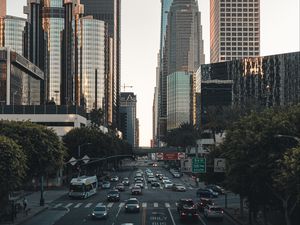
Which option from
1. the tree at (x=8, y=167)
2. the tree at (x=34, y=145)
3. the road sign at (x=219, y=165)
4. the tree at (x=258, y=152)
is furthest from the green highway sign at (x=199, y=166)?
the tree at (x=8, y=167)

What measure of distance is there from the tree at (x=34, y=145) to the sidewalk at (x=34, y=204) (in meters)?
4.58

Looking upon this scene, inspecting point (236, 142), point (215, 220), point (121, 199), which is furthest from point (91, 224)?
point (121, 199)

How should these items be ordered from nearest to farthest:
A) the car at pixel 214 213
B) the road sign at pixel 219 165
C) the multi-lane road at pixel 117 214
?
the multi-lane road at pixel 117 214
the car at pixel 214 213
the road sign at pixel 219 165

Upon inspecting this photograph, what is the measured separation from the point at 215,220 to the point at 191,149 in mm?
141159

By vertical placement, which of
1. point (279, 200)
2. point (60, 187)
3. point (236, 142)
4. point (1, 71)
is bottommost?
point (60, 187)

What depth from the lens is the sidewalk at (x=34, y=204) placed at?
57.1 m

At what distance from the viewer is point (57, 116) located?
13488 cm

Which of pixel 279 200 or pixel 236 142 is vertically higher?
pixel 236 142

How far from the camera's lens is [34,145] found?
58.6 metres

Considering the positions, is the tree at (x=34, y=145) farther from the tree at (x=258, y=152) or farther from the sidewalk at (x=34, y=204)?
the tree at (x=258, y=152)

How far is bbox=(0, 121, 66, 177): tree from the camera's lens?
57.6 m

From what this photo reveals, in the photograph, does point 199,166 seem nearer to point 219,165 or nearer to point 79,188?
point 219,165

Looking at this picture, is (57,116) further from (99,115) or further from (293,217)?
(293,217)

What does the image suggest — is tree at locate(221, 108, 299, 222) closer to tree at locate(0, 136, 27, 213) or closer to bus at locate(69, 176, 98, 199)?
tree at locate(0, 136, 27, 213)
